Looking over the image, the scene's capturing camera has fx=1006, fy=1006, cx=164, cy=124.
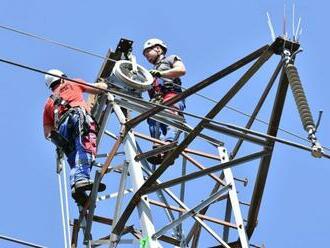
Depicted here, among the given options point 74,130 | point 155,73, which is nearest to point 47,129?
point 74,130

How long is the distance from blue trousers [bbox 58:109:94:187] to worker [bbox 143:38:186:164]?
3.14ft

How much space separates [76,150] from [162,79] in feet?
7.11

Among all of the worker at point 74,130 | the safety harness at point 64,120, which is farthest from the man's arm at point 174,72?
the safety harness at point 64,120

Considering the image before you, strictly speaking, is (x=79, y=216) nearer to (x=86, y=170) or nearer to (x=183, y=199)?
(x=86, y=170)

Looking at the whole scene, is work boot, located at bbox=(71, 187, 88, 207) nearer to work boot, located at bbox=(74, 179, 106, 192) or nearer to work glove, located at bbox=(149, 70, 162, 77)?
work boot, located at bbox=(74, 179, 106, 192)

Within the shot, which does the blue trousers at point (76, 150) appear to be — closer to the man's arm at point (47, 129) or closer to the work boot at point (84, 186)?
the work boot at point (84, 186)

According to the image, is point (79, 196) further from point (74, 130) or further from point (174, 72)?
point (174, 72)

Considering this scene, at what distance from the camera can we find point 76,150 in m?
12.1

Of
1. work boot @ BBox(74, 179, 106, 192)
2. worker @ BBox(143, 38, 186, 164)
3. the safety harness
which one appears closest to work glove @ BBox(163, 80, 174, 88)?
worker @ BBox(143, 38, 186, 164)

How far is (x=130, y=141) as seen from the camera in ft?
37.5

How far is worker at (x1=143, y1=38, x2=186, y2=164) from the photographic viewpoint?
13055 mm

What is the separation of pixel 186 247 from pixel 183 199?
0.87 meters

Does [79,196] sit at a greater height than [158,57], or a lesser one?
lesser

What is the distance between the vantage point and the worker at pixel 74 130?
11.7 m
